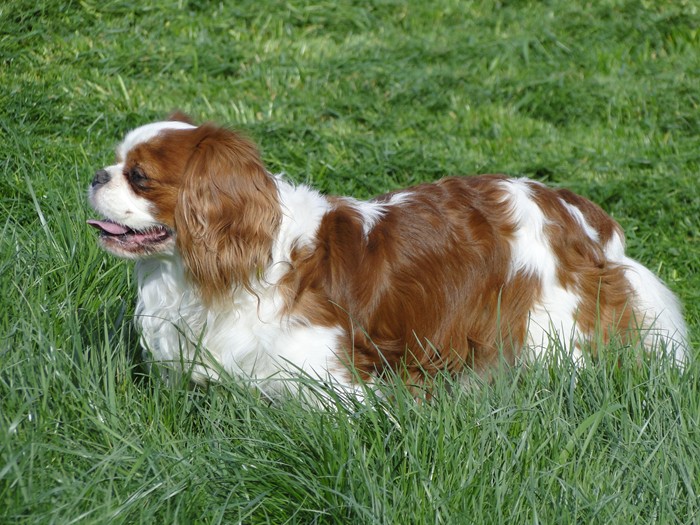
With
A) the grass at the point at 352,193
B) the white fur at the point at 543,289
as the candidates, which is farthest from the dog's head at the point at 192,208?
the white fur at the point at 543,289

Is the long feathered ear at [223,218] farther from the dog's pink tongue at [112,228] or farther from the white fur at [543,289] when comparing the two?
the white fur at [543,289]

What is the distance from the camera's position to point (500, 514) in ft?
8.02

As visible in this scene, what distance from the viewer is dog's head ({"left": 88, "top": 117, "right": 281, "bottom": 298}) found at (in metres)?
3.09

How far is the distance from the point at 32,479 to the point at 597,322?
2001 millimetres

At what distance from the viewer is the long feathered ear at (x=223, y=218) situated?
3094 mm

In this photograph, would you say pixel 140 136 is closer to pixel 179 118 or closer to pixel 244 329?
pixel 179 118

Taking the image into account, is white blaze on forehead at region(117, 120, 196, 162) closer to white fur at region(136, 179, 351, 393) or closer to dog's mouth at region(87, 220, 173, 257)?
dog's mouth at region(87, 220, 173, 257)

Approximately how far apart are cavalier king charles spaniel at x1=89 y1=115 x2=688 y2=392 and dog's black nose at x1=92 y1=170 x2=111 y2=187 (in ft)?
0.07

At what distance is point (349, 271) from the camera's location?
3297mm

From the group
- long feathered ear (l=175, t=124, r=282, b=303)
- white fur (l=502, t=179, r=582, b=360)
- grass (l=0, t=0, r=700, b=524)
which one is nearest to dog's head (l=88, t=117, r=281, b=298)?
long feathered ear (l=175, t=124, r=282, b=303)

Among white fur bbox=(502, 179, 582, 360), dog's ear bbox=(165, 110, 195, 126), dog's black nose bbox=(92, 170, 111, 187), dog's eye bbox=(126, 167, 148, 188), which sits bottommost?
white fur bbox=(502, 179, 582, 360)

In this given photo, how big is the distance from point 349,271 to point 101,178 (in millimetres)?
897

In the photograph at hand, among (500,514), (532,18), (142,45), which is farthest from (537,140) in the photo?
(500,514)

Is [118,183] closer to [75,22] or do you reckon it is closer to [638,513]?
[638,513]
